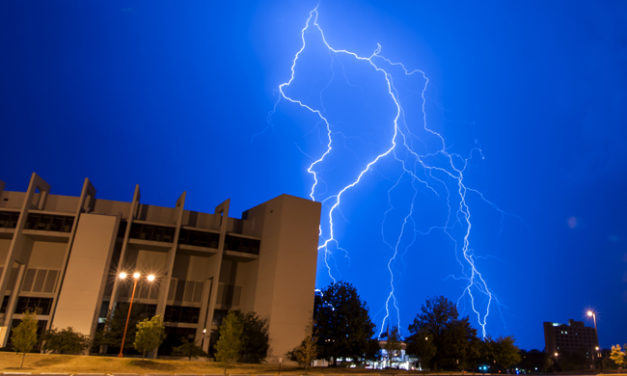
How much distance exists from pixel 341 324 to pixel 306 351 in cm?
770

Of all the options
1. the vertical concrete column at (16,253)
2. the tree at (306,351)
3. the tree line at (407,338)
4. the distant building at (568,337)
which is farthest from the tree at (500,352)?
the distant building at (568,337)

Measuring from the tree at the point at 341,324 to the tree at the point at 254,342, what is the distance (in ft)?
13.8

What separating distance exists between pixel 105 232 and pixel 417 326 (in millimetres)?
30068

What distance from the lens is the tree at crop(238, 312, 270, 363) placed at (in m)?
35.4

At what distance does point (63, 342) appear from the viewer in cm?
3114

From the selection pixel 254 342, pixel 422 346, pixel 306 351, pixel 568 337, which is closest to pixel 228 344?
pixel 254 342

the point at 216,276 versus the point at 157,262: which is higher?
the point at 157,262

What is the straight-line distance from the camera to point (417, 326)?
45.5 metres

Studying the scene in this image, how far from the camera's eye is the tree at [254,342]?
116 feet

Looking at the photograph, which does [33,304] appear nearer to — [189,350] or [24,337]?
[189,350]

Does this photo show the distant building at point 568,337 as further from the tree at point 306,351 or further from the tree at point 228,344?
the tree at point 228,344

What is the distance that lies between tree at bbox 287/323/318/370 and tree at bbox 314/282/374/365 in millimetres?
1190

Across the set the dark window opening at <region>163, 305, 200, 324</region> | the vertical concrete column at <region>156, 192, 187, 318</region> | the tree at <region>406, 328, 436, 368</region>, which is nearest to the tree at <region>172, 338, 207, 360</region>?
the vertical concrete column at <region>156, 192, 187, 318</region>

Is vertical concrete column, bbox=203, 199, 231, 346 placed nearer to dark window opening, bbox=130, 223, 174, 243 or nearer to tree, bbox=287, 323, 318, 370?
dark window opening, bbox=130, 223, 174, 243
